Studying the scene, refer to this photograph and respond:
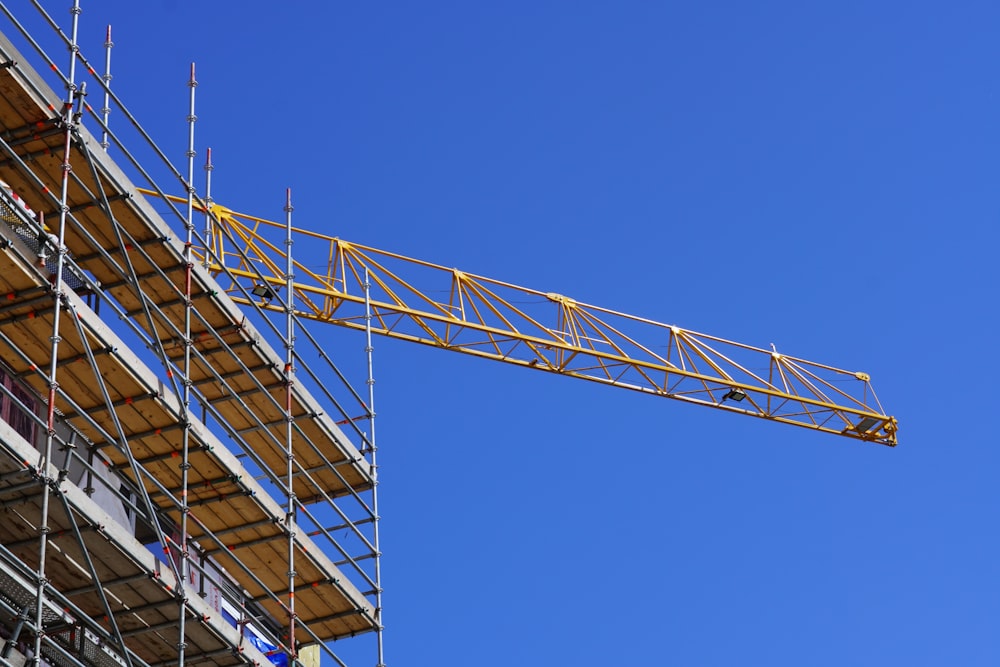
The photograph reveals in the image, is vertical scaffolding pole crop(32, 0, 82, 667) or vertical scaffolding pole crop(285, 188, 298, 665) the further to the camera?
vertical scaffolding pole crop(285, 188, 298, 665)

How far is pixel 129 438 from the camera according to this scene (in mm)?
23125

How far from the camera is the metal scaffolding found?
19.2 metres

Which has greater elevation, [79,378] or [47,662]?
[79,378]

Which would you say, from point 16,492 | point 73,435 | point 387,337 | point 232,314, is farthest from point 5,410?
point 387,337

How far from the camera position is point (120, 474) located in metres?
22.6

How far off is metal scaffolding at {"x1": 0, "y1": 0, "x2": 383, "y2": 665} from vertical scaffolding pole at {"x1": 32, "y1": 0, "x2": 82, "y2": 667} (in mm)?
34

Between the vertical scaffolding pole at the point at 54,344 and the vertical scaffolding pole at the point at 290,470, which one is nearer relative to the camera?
the vertical scaffolding pole at the point at 54,344

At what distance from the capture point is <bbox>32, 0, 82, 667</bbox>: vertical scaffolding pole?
1722cm

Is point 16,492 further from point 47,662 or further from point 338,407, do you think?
point 338,407

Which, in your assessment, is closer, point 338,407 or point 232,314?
point 232,314

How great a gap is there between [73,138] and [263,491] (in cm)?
583

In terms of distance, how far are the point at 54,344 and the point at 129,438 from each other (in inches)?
192

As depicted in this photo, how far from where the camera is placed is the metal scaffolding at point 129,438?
1917 centimetres

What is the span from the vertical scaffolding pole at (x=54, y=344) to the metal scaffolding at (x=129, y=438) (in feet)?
0.11
